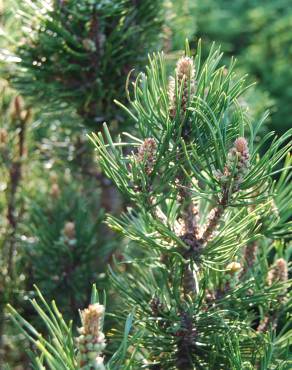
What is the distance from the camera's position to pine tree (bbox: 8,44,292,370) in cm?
37

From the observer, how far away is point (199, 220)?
0.47m

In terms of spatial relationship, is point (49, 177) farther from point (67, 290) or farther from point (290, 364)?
point (290, 364)

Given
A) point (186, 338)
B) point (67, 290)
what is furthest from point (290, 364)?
point (67, 290)

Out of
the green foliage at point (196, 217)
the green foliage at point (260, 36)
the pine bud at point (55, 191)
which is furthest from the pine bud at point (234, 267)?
the green foliage at point (260, 36)

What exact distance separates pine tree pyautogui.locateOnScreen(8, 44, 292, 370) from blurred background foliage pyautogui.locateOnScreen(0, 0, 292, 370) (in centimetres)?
12

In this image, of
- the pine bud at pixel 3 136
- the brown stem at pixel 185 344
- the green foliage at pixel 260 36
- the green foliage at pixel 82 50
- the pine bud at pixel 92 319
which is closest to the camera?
the pine bud at pixel 92 319

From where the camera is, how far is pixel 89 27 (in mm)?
537

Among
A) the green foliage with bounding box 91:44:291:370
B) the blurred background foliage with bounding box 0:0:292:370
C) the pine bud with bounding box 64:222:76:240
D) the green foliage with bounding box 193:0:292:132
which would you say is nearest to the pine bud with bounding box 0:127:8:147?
the blurred background foliage with bounding box 0:0:292:370

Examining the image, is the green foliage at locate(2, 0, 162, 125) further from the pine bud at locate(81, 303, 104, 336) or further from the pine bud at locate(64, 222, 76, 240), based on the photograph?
the pine bud at locate(81, 303, 104, 336)

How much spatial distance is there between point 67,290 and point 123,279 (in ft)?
0.49

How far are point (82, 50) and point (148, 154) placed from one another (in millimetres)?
204

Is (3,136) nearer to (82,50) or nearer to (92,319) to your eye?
(82,50)

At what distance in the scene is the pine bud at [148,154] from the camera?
369mm

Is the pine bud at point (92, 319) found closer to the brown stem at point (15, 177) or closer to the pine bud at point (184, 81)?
the pine bud at point (184, 81)
